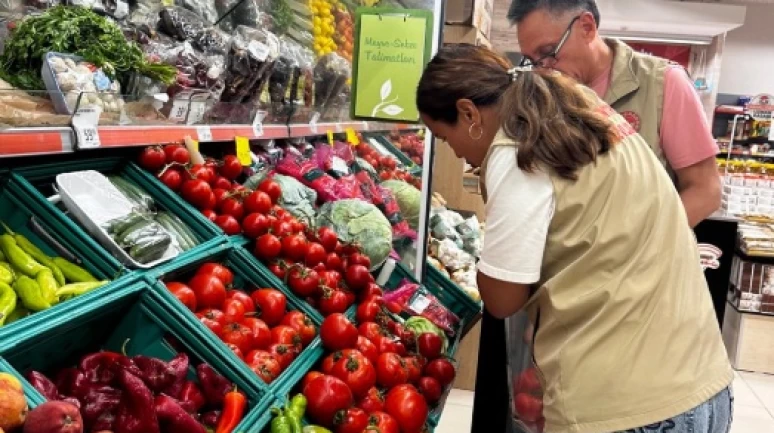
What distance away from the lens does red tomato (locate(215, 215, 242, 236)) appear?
2418 millimetres

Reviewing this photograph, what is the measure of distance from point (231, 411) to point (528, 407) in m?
0.91

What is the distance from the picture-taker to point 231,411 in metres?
1.61

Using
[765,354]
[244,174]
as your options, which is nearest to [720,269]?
[765,354]

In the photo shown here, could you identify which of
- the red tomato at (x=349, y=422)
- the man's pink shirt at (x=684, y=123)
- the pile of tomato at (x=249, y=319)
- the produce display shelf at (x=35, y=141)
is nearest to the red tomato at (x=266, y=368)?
the pile of tomato at (x=249, y=319)

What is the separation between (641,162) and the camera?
1565mm

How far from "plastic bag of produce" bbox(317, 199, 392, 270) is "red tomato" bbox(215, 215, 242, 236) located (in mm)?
669

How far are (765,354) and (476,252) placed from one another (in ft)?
9.46

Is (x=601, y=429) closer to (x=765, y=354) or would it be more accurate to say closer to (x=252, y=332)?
(x=252, y=332)

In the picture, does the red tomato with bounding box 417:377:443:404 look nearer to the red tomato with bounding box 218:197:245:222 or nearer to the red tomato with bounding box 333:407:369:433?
the red tomato with bounding box 333:407:369:433

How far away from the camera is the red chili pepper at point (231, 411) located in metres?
1.58

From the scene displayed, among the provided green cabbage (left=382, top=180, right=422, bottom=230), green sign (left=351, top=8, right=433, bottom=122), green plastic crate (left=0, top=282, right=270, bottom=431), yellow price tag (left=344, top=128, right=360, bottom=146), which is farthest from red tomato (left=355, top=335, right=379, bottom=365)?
yellow price tag (left=344, top=128, right=360, bottom=146)

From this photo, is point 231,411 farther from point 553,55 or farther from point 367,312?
point 553,55

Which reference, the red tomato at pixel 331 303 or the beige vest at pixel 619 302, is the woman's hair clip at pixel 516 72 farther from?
the red tomato at pixel 331 303

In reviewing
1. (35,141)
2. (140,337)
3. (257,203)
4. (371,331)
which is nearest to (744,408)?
(371,331)
